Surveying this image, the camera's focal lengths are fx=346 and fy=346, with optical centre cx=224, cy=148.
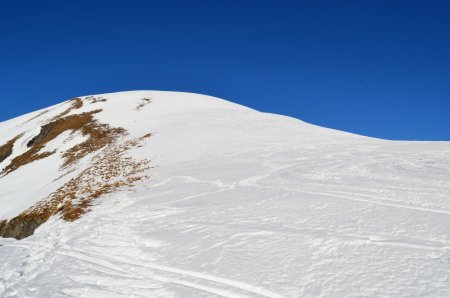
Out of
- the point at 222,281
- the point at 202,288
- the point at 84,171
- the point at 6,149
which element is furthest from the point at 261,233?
the point at 6,149

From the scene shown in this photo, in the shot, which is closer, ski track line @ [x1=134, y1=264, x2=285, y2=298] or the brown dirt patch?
ski track line @ [x1=134, y1=264, x2=285, y2=298]

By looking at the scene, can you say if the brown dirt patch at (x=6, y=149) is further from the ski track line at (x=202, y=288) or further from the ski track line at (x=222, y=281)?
the ski track line at (x=202, y=288)

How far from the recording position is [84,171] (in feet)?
74.4

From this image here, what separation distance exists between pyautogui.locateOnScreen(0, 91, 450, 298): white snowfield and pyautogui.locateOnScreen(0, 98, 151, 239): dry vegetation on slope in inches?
47.3

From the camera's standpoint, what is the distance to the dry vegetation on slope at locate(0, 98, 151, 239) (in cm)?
1591

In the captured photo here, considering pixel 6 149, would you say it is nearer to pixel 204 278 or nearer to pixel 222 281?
pixel 204 278

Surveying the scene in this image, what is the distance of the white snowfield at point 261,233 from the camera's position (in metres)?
6.56

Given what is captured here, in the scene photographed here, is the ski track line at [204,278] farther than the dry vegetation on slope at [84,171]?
No

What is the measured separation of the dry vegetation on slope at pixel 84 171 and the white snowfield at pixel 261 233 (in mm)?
1201

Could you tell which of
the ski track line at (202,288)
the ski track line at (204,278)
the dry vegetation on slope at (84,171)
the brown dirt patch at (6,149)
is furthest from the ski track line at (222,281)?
the brown dirt patch at (6,149)

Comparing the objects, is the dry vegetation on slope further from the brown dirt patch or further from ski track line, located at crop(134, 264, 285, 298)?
ski track line, located at crop(134, 264, 285, 298)

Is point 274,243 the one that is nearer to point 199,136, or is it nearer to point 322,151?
point 322,151

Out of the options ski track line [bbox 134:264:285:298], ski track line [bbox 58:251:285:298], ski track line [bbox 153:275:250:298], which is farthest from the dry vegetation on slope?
ski track line [bbox 153:275:250:298]

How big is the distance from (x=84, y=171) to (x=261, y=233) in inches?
677
